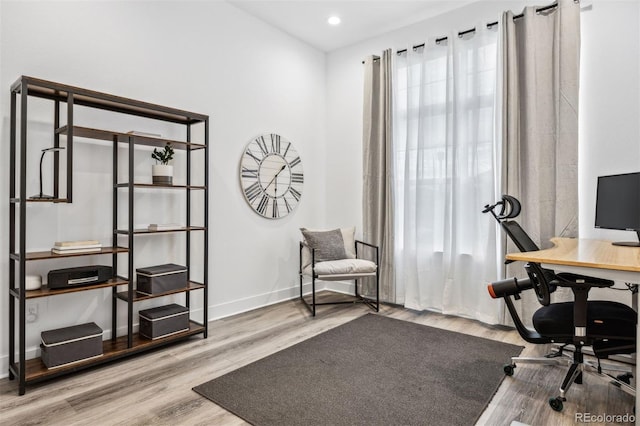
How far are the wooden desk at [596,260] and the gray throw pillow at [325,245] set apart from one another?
210 cm

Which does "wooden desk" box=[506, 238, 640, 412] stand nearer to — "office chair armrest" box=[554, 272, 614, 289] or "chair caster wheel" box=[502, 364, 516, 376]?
"office chair armrest" box=[554, 272, 614, 289]

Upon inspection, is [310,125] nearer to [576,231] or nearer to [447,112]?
[447,112]

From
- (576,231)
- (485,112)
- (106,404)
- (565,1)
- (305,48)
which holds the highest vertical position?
(305,48)

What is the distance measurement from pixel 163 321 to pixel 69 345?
2.06 feet

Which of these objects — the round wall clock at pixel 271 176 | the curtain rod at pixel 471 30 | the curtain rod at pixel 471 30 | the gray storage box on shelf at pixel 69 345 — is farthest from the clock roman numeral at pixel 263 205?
the curtain rod at pixel 471 30

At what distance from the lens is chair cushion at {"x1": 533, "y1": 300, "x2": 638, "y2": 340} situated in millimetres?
2041

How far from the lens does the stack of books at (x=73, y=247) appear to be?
7.85 feet

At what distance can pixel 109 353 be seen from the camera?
255cm

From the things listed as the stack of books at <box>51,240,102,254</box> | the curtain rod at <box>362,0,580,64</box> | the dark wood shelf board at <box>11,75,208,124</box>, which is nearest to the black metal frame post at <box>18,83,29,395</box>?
the dark wood shelf board at <box>11,75,208,124</box>

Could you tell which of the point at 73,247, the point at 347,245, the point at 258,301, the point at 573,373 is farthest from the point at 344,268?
the point at 73,247

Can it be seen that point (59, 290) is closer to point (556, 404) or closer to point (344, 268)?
point (344, 268)

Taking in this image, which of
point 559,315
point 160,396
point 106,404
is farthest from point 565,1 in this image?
point 106,404

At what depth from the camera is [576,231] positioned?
2967 millimetres

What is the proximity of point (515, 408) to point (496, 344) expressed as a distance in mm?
960
